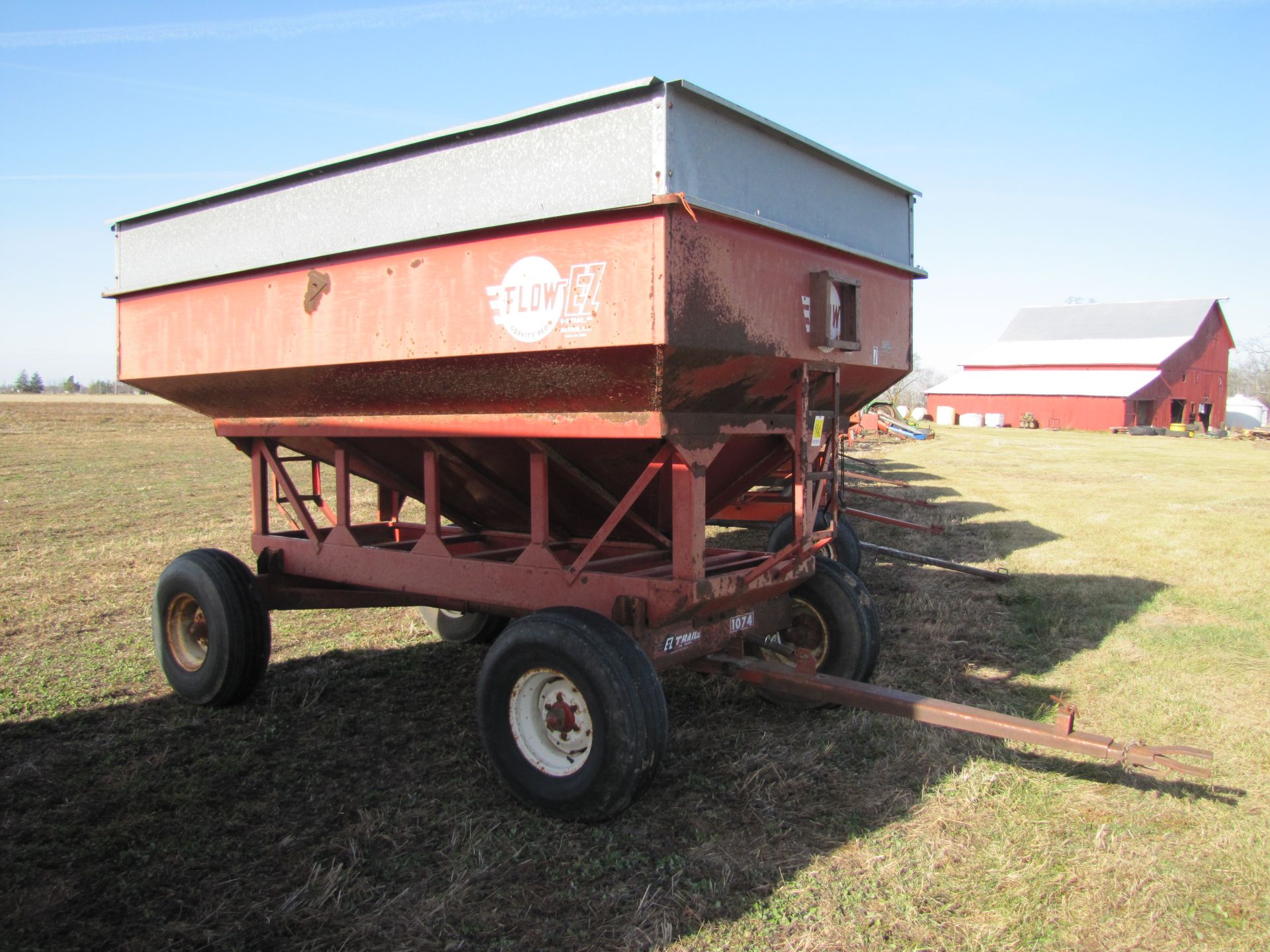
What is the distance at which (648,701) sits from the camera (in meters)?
3.45

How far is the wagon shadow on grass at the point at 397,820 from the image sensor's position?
9.61 ft

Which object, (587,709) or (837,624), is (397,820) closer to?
(587,709)

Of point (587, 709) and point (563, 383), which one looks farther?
point (563, 383)

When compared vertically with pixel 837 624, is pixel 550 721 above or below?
below

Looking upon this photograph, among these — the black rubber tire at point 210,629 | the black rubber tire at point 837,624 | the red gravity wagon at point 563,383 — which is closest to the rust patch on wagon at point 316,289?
the red gravity wagon at point 563,383

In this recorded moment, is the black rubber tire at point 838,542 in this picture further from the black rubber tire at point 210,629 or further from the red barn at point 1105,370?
the red barn at point 1105,370

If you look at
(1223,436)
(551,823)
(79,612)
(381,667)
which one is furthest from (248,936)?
(1223,436)

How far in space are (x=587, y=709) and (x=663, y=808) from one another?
553 millimetres

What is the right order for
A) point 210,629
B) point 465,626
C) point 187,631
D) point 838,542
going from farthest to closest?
point 838,542
point 465,626
point 187,631
point 210,629

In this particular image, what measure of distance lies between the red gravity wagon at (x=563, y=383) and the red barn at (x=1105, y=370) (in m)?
39.5

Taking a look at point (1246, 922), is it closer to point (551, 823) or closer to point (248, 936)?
point (551, 823)

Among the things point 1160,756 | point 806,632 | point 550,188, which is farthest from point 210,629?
point 1160,756

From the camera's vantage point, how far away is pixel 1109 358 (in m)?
42.2

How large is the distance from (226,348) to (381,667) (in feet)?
7.04
